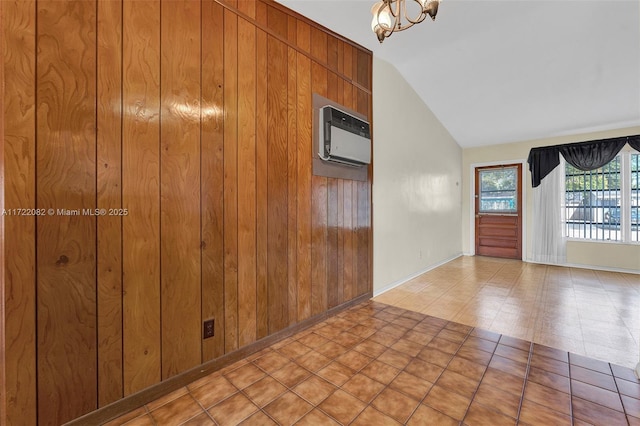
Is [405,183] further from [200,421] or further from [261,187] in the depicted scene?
[200,421]

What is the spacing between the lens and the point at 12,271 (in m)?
1.09

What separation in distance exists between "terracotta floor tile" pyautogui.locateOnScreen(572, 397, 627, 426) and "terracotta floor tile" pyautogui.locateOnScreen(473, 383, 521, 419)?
0.26m

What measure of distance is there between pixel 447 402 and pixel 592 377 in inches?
39.9

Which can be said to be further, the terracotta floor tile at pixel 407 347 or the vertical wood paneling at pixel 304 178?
the vertical wood paneling at pixel 304 178

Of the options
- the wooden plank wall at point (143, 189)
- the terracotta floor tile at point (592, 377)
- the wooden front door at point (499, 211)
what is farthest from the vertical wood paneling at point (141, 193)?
the wooden front door at point (499, 211)

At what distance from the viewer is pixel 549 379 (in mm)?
1619

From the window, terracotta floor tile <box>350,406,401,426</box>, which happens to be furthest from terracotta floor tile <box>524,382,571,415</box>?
the window

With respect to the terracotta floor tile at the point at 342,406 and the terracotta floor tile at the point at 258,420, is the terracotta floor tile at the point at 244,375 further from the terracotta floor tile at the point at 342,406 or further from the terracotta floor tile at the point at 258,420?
the terracotta floor tile at the point at 342,406

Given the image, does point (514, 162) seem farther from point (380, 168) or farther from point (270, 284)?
point (270, 284)

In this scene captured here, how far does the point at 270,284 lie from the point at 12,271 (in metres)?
1.36

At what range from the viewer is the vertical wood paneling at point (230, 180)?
1.78 m

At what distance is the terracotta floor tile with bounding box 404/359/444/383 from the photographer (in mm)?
1650

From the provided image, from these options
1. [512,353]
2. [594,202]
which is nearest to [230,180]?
[512,353]

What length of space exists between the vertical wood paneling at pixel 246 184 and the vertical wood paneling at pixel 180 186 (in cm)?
30
